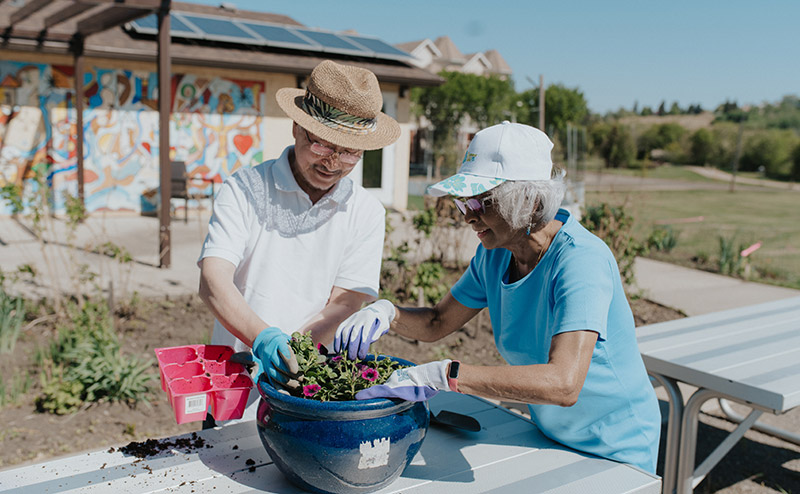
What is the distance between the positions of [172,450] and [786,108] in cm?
6186

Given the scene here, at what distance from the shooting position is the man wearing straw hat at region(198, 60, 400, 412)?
76.6 inches

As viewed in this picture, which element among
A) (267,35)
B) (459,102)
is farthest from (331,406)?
(459,102)

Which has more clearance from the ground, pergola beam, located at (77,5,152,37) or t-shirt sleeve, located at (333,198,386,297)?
pergola beam, located at (77,5,152,37)

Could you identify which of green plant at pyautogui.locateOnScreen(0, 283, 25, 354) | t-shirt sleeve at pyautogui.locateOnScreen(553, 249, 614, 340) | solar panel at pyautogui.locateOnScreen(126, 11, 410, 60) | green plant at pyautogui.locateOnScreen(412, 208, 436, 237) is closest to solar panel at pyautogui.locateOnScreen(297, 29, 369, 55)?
solar panel at pyautogui.locateOnScreen(126, 11, 410, 60)

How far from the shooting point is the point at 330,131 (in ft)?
6.33

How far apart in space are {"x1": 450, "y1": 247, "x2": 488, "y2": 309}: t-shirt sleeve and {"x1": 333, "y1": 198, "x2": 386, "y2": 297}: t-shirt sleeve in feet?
0.90

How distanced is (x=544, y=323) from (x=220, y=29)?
1111cm

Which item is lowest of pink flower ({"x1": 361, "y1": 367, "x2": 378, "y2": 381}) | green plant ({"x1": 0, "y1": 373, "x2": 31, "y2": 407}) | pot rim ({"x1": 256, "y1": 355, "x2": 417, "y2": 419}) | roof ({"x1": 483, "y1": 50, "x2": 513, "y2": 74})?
green plant ({"x1": 0, "y1": 373, "x2": 31, "y2": 407})

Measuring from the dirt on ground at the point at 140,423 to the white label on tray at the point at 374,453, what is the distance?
80.8 inches

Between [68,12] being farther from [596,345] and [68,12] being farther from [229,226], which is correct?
[596,345]

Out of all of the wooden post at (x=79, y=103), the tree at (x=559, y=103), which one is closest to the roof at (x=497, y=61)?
the tree at (x=559, y=103)

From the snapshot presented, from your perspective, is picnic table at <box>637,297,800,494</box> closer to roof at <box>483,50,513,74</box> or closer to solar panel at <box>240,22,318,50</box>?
solar panel at <box>240,22,318,50</box>

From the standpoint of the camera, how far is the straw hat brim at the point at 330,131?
6.26 feet

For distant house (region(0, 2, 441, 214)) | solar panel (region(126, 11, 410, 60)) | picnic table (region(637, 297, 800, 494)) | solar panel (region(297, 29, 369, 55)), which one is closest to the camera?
picnic table (region(637, 297, 800, 494))
